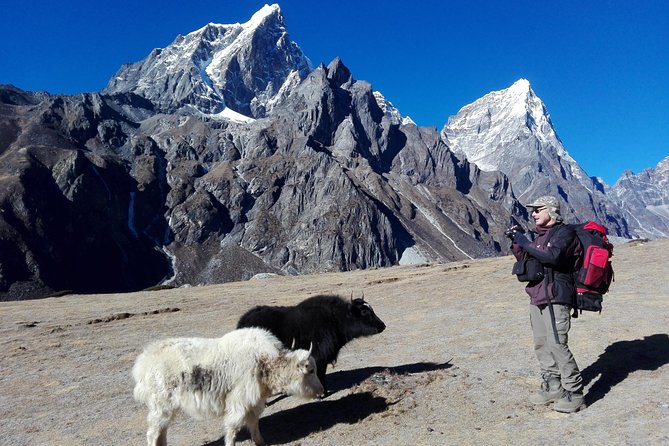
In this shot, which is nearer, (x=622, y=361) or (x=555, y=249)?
(x=555, y=249)

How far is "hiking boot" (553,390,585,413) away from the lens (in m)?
7.62

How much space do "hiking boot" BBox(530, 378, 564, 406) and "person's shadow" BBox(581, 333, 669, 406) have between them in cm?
58

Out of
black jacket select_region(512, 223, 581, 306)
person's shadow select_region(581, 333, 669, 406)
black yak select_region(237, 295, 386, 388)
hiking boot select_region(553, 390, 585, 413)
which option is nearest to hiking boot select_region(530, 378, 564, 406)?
hiking boot select_region(553, 390, 585, 413)

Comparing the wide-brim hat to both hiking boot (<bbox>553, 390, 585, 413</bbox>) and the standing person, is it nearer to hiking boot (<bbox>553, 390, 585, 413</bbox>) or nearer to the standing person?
the standing person

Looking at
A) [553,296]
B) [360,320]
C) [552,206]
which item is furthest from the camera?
[360,320]

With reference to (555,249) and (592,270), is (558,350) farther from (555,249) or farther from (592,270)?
(555,249)

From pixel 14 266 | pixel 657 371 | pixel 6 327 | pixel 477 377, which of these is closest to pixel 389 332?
pixel 477 377

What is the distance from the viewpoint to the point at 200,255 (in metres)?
197

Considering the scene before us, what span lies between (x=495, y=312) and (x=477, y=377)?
7528 mm

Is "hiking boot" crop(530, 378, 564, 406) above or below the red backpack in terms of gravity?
below

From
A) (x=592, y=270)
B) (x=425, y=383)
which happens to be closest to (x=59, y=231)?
(x=425, y=383)

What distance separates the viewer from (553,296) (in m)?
7.71

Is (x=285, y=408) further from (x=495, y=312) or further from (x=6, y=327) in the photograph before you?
(x=6, y=327)

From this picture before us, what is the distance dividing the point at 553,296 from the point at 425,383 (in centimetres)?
347
